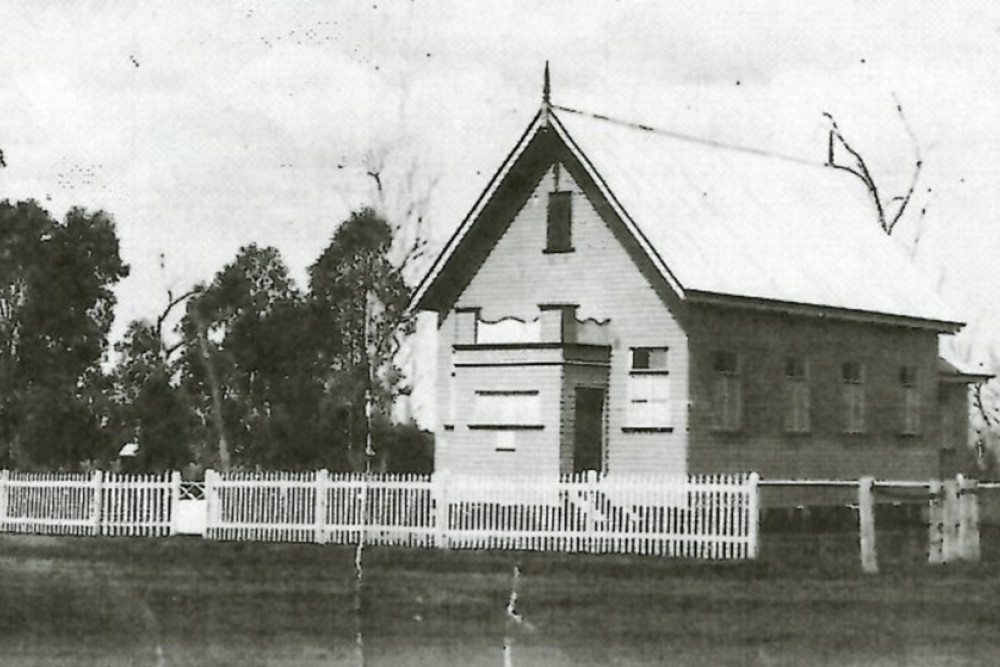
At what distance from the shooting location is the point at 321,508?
32.5 m

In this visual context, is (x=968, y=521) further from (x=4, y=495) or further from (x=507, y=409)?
(x=4, y=495)

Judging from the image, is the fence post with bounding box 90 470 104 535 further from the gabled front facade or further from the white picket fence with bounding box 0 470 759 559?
the gabled front facade

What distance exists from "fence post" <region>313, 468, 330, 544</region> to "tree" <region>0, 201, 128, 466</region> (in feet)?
82.6

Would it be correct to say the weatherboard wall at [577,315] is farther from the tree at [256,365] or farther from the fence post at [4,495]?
the tree at [256,365]

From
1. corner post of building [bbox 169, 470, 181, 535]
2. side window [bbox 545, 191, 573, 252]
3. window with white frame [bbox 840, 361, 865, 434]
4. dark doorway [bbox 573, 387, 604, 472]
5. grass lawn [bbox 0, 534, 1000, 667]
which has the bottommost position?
grass lawn [bbox 0, 534, 1000, 667]

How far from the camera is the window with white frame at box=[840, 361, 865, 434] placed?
41.5 meters

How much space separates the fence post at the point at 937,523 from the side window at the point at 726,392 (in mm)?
10511

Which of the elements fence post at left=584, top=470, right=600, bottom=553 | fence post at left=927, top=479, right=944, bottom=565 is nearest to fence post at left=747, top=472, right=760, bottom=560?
fence post at left=927, top=479, right=944, bottom=565

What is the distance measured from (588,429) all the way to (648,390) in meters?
1.44

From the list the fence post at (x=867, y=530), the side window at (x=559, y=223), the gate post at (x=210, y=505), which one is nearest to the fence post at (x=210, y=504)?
the gate post at (x=210, y=505)

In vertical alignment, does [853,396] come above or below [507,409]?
above

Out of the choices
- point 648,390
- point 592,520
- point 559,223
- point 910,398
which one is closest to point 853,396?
point 910,398

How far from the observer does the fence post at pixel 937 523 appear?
2635cm

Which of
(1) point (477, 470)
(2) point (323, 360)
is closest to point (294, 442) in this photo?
(2) point (323, 360)
